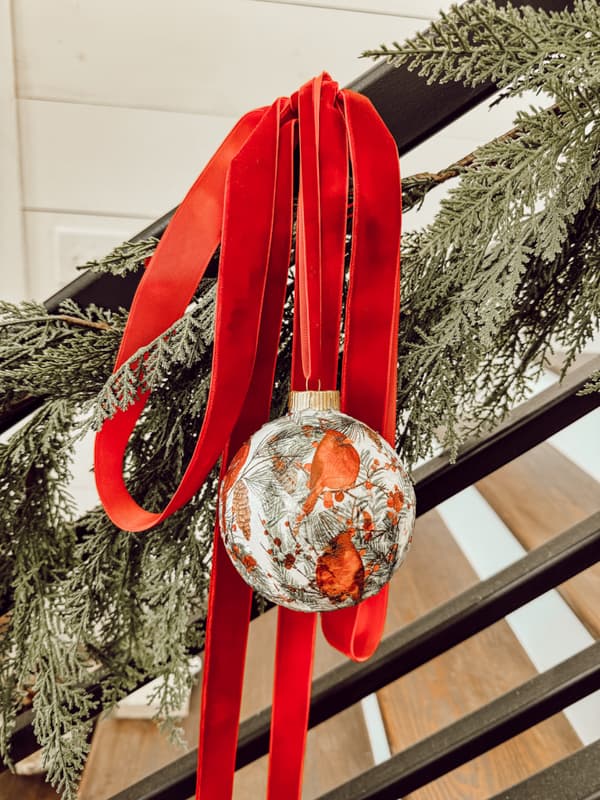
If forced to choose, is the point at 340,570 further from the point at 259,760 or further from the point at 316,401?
the point at 259,760

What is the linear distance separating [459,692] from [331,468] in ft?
3.06

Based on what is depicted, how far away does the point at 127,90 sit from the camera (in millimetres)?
1434

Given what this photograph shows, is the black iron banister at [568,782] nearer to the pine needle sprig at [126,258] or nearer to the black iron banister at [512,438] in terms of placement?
the black iron banister at [512,438]

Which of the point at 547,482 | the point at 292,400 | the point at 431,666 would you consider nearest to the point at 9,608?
the point at 292,400

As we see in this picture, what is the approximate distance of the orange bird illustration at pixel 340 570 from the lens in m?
0.33

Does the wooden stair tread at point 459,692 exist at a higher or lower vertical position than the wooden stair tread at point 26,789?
higher

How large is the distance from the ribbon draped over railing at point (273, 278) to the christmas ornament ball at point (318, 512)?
0.03 meters

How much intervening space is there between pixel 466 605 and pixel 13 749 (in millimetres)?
501

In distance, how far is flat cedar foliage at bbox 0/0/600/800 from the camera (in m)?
0.36

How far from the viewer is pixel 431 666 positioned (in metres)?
1.19

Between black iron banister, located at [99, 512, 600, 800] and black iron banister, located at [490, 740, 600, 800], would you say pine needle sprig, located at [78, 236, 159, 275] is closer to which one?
black iron banister, located at [99, 512, 600, 800]

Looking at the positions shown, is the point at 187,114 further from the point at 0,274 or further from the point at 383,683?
the point at 383,683

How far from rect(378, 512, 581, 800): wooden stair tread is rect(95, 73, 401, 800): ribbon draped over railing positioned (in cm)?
69

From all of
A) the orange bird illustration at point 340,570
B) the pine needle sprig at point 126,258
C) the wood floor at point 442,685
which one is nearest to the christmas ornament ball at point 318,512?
the orange bird illustration at point 340,570
